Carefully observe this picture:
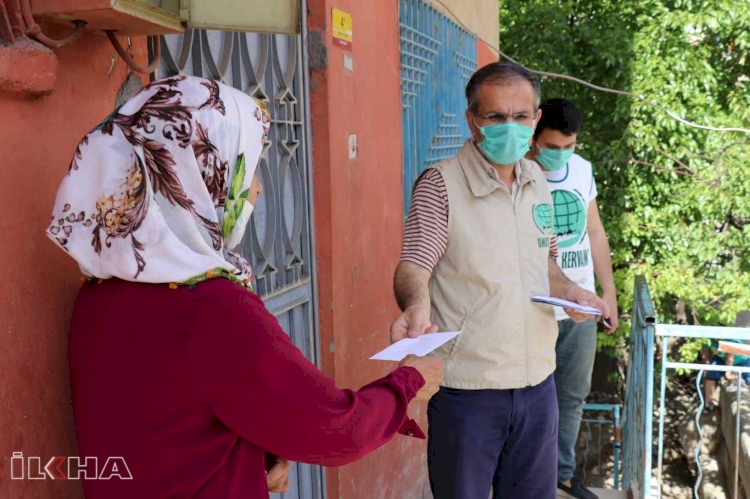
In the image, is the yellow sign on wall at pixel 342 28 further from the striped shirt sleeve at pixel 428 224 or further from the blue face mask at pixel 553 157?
the blue face mask at pixel 553 157

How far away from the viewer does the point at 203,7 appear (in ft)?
6.20

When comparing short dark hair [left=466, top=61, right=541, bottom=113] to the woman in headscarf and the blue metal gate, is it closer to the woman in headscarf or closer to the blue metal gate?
the woman in headscarf

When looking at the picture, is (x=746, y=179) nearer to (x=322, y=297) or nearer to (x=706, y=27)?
(x=706, y=27)

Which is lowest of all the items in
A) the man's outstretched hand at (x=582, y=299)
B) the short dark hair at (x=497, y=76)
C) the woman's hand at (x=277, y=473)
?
the woman's hand at (x=277, y=473)

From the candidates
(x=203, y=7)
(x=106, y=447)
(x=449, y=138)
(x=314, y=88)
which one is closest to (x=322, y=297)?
(x=314, y=88)

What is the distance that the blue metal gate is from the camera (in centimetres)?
441

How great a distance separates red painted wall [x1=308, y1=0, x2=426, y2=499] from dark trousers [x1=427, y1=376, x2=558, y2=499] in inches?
28.2

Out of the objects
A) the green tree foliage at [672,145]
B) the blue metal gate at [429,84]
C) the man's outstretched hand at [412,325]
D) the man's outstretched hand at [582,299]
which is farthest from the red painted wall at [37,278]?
the green tree foliage at [672,145]

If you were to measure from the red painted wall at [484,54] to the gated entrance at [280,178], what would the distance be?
410 cm

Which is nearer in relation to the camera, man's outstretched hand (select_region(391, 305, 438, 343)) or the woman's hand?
the woman's hand

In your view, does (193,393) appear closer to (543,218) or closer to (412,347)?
(412,347)

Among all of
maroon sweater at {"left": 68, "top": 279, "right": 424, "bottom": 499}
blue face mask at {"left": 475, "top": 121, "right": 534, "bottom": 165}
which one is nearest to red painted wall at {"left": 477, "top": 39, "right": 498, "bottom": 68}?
blue face mask at {"left": 475, "top": 121, "right": 534, "bottom": 165}

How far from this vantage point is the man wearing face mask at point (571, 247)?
3736 millimetres

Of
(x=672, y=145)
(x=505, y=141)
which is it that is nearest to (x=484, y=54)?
(x=672, y=145)
